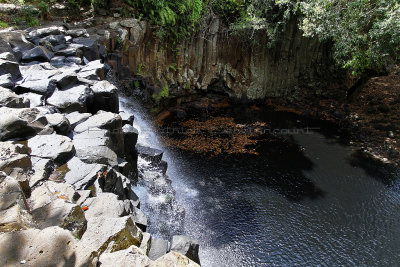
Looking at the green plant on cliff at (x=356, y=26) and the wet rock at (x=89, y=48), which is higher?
the green plant on cliff at (x=356, y=26)

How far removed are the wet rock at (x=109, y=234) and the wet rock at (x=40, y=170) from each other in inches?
54.2

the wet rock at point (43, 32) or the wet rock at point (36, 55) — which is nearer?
the wet rock at point (36, 55)

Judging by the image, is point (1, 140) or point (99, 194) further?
point (1, 140)

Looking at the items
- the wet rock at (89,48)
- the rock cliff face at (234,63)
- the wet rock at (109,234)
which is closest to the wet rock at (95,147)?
the wet rock at (109,234)

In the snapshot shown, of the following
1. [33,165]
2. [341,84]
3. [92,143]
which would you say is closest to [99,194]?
[33,165]

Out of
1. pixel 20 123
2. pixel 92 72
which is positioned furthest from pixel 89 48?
pixel 20 123

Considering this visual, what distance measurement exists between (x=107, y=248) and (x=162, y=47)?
45.2 feet

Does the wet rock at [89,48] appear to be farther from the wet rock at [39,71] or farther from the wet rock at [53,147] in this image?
the wet rock at [53,147]

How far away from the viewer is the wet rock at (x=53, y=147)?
243 inches

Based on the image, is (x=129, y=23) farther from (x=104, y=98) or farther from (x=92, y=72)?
(x=104, y=98)

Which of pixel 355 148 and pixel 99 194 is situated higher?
pixel 99 194

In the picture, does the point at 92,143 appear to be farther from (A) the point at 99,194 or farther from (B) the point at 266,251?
(B) the point at 266,251

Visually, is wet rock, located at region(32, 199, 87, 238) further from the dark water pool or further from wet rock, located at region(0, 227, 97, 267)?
the dark water pool

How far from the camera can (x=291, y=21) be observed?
18.1m
